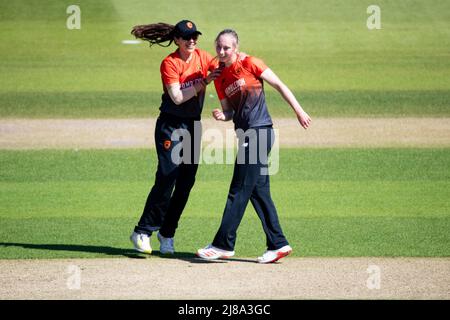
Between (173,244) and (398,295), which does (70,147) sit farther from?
(398,295)

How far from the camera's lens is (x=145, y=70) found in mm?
21719

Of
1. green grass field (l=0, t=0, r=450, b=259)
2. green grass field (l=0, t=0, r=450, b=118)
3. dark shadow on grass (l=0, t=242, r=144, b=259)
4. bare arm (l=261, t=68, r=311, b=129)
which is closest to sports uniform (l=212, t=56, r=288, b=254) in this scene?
bare arm (l=261, t=68, r=311, b=129)

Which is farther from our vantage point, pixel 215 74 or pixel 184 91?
pixel 184 91

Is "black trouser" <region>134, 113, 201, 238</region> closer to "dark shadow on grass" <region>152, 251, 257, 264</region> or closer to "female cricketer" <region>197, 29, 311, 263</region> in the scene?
"dark shadow on grass" <region>152, 251, 257, 264</region>

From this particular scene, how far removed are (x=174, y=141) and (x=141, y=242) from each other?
1.03m

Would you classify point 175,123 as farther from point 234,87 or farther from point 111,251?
point 111,251

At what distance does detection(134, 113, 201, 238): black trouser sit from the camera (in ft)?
30.5

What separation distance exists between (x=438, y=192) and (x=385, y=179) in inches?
37.3

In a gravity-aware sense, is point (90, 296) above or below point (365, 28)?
below

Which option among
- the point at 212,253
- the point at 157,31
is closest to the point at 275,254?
the point at 212,253

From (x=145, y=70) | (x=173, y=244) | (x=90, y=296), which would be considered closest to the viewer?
(x=90, y=296)

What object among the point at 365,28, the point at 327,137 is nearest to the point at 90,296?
the point at 327,137

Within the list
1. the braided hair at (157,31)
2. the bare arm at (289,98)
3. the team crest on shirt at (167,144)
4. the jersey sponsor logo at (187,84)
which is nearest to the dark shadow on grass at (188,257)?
the team crest on shirt at (167,144)

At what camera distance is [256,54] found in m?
22.9
